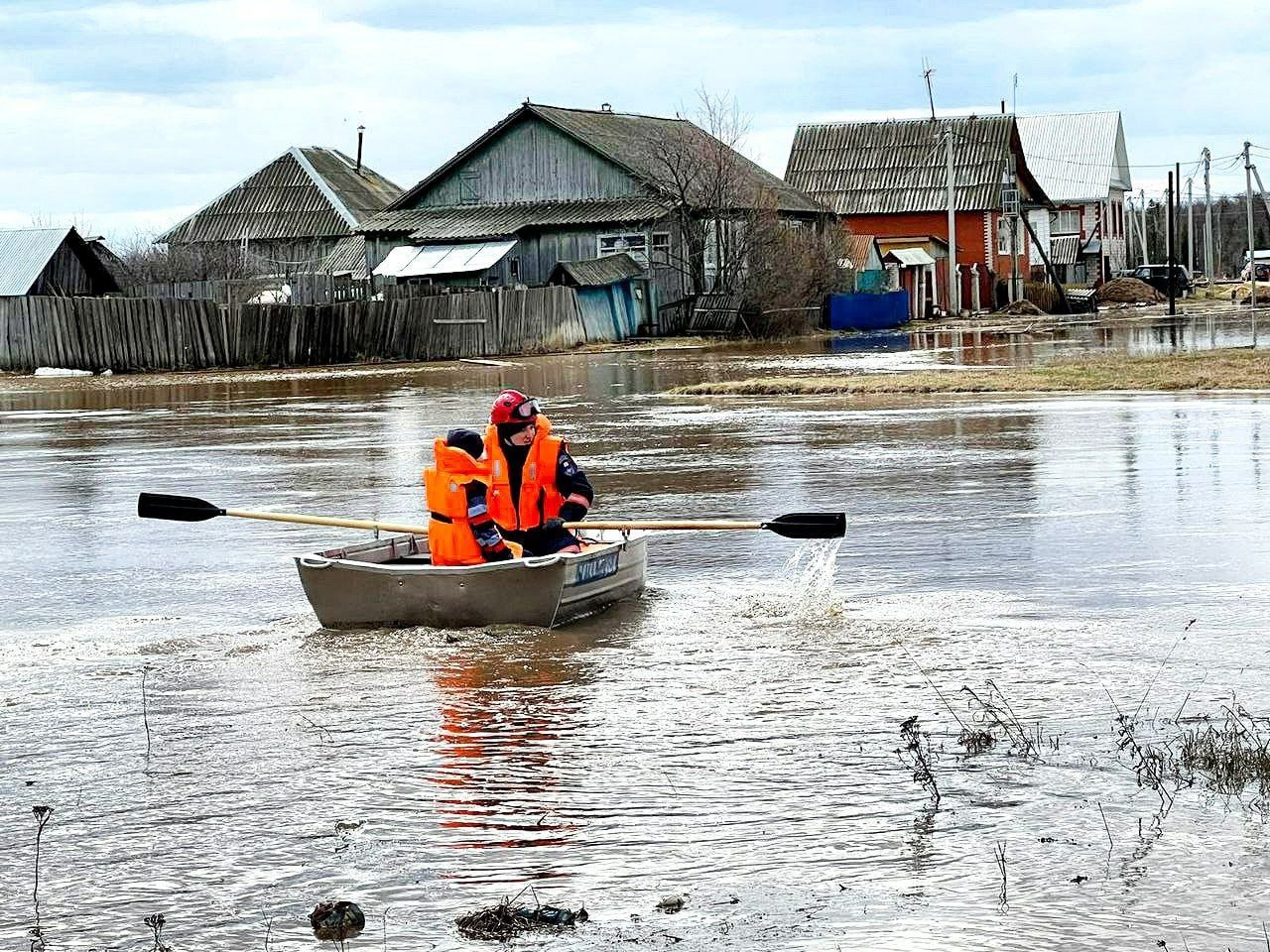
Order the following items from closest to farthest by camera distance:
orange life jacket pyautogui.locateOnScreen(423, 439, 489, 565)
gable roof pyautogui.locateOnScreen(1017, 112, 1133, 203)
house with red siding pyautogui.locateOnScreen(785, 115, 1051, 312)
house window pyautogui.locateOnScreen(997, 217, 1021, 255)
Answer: orange life jacket pyautogui.locateOnScreen(423, 439, 489, 565), house with red siding pyautogui.locateOnScreen(785, 115, 1051, 312), house window pyautogui.locateOnScreen(997, 217, 1021, 255), gable roof pyautogui.locateOnScreen(1017, 112, 1133, 203)

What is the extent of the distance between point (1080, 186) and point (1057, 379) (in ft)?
221

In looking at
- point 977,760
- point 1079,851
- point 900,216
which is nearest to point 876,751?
point 977,760

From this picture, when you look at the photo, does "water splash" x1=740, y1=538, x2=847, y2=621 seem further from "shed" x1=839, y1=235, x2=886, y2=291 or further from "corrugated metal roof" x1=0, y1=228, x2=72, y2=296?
"shed" x1=839, y1=235, x2=886, y2=291

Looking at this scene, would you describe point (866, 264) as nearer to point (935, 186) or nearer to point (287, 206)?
point (935, 186)

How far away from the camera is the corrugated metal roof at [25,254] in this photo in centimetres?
4934

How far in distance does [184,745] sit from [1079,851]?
418cm

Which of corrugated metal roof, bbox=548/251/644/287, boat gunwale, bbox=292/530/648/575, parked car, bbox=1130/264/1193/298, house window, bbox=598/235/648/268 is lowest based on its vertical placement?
boat gunwale, bbox=292/530/648/575

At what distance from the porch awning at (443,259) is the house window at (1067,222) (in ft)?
136

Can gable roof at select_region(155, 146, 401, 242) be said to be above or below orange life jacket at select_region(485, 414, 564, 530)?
above

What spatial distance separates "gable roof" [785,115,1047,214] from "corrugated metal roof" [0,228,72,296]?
1421 inches

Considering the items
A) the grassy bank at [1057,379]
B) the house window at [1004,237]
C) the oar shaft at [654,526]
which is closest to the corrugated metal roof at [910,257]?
the house window at [1004,237]

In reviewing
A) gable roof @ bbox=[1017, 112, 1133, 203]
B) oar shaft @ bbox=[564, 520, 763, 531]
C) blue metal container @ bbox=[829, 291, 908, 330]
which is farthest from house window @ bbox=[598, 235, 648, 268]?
oar shaft @ bbox=[564, 520, 763, 531]

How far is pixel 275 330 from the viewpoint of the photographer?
158ft

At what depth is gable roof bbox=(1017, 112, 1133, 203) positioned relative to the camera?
93.1 m
